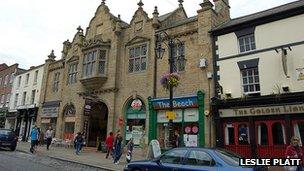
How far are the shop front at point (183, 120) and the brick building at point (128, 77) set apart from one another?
6cm

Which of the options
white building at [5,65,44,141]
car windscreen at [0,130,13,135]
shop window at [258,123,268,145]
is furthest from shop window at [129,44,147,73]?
white building at [5,65,44,141]

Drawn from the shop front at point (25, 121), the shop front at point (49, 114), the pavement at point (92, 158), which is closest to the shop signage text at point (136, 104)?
the pavement at point (92, 158)

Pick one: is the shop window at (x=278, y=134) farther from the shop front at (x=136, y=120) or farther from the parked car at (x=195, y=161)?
the shop front at (x=136, y=120)

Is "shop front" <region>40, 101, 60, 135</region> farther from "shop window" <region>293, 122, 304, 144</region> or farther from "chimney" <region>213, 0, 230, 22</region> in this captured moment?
"shop window" <region>293, 122, 304, 144</region>

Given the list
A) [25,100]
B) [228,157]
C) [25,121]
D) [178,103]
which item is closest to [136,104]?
[178,103]

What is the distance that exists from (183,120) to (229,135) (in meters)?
3.19

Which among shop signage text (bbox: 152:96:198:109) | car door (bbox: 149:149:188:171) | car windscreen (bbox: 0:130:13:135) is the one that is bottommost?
car door (bbox: 149:149:188:171)

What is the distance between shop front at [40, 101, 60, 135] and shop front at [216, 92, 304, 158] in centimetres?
1808

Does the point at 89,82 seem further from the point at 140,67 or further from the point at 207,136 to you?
the point at 207,136

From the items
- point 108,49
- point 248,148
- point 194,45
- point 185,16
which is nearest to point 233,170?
point 248,148

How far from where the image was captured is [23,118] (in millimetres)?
35906

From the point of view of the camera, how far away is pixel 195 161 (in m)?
8.88

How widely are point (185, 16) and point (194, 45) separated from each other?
812 centimetres

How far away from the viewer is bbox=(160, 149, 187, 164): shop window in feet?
30.5
